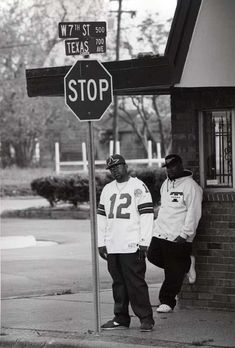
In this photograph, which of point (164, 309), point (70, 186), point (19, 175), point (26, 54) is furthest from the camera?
point (26, 54)

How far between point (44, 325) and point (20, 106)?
36783 mm

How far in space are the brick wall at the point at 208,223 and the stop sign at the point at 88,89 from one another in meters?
1.40

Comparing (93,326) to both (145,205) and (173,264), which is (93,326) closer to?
(173,264)

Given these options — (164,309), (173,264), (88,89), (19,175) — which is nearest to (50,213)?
(164,309)

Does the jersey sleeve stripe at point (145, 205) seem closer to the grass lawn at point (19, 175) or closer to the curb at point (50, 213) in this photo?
the curb at point (50, 213)

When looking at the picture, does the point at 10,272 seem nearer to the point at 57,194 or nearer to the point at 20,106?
the point at 57,194

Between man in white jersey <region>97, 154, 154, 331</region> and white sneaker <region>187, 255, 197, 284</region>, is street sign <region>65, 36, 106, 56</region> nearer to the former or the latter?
man in white jersey <region>97, 154, 154, 331</region>

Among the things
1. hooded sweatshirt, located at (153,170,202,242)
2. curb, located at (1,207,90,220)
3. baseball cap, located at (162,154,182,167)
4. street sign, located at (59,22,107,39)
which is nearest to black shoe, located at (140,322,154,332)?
hooded sweatshirt, located at (153,170,202,242)

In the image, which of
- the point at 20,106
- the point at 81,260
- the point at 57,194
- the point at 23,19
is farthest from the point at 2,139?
the point at 81,260

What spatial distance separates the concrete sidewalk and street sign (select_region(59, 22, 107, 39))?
2.97 meters

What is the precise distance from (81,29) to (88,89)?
1.94ft

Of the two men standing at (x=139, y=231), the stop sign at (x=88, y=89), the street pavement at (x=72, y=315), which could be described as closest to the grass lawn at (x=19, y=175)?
the street pavement at (x=72, y=315)

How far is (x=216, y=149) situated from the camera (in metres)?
8.70

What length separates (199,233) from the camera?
8.62 meters
